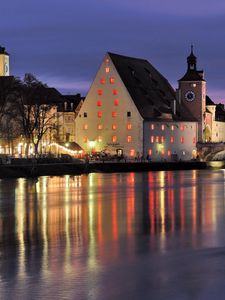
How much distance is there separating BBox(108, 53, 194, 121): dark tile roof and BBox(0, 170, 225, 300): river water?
7791cm

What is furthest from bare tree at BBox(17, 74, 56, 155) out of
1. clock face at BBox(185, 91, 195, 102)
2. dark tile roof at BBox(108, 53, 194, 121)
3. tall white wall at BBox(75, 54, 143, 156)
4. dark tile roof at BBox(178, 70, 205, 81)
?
dark tile roof at BBox(178, 70, 205, 81)

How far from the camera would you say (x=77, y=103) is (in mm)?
139250

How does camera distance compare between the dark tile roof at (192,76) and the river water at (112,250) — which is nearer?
the river water at (112,250)

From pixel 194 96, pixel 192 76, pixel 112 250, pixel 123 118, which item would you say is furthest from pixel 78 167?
pixel 112 250

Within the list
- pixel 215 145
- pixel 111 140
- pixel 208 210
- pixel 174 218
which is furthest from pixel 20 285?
pixel 215 145

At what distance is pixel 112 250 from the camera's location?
25.6 metres

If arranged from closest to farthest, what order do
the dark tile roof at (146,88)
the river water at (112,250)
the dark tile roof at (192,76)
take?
1. the river water at (112,250)
2. the dark tile roof at (146,88)
3. the dark tile roof at (192,76)

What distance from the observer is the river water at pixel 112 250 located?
19625 millimetres

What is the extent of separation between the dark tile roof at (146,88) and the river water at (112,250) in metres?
77.9

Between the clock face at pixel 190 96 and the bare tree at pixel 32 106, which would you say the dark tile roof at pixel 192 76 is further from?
the bare tree at pixel 32 106

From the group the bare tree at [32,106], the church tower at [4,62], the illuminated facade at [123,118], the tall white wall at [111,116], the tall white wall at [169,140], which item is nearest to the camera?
the bare tree at [32,106]

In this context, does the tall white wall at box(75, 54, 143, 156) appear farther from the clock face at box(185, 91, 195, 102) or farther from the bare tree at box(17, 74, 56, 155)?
the bare tree at box(17, 74, 56, 155)

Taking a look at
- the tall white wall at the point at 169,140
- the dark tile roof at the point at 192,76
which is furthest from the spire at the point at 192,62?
the tall white wall at the point at 169,140

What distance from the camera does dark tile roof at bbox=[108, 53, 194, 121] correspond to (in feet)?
407
